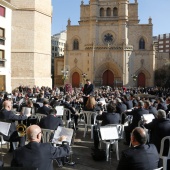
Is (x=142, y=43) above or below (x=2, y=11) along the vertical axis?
above

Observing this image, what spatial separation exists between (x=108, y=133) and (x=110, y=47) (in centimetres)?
4385

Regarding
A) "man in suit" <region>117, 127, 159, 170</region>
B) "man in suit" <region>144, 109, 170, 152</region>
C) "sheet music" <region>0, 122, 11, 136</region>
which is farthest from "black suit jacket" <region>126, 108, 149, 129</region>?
"man in suit" <region>117, 127, 159, 170</region>

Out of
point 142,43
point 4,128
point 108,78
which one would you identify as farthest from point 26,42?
point 142,43

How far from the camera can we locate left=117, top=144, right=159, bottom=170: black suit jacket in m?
4.09

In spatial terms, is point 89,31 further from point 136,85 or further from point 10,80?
point 10,80

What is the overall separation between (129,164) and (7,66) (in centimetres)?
2409

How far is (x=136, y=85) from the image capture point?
165 feet

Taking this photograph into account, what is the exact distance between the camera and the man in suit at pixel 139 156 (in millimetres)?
4098

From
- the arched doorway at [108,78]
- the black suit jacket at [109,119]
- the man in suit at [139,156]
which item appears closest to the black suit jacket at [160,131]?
the black suit jacket at [109,119]

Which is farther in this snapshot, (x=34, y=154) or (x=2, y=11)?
(x=2, y=11)

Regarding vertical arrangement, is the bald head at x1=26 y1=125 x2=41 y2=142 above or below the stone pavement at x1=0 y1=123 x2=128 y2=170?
above

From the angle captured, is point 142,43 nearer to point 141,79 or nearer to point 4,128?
point 141,79

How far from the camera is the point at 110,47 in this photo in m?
49.8

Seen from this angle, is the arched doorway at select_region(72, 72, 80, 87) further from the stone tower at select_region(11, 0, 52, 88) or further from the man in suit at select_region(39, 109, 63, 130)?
the man in suit at select_region(39, 109, 63, 130)
